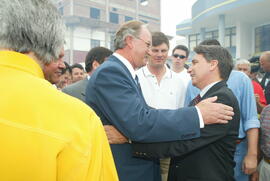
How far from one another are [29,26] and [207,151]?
Result: 62.4 inches

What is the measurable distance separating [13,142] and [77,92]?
9.23 feet

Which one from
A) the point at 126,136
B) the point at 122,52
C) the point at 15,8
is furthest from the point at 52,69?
the point at 122,52

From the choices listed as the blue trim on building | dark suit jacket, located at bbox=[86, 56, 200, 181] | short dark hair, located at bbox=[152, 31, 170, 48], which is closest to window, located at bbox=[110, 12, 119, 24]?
the blue trim on building

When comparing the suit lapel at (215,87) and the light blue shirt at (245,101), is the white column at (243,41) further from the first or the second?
the suit lapel at (215,87)

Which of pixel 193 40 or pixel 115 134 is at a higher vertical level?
pixel 193 40

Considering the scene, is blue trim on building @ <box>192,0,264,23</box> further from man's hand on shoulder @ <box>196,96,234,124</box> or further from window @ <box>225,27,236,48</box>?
man's hand on shoulder @ <box>196,96,234,124</box>

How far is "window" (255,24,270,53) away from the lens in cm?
2158

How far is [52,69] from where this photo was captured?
1.19 metres

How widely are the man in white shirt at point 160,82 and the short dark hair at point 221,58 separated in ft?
3.78

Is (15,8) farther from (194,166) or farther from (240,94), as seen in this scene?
(240,94)

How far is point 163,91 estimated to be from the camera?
3.63 metres

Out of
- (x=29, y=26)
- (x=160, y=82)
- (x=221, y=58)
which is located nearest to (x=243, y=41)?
(x=160, y=82)

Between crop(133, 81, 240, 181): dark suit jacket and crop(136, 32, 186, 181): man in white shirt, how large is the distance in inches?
57.5

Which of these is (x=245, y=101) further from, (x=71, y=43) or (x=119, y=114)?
(x=71, y=43)
